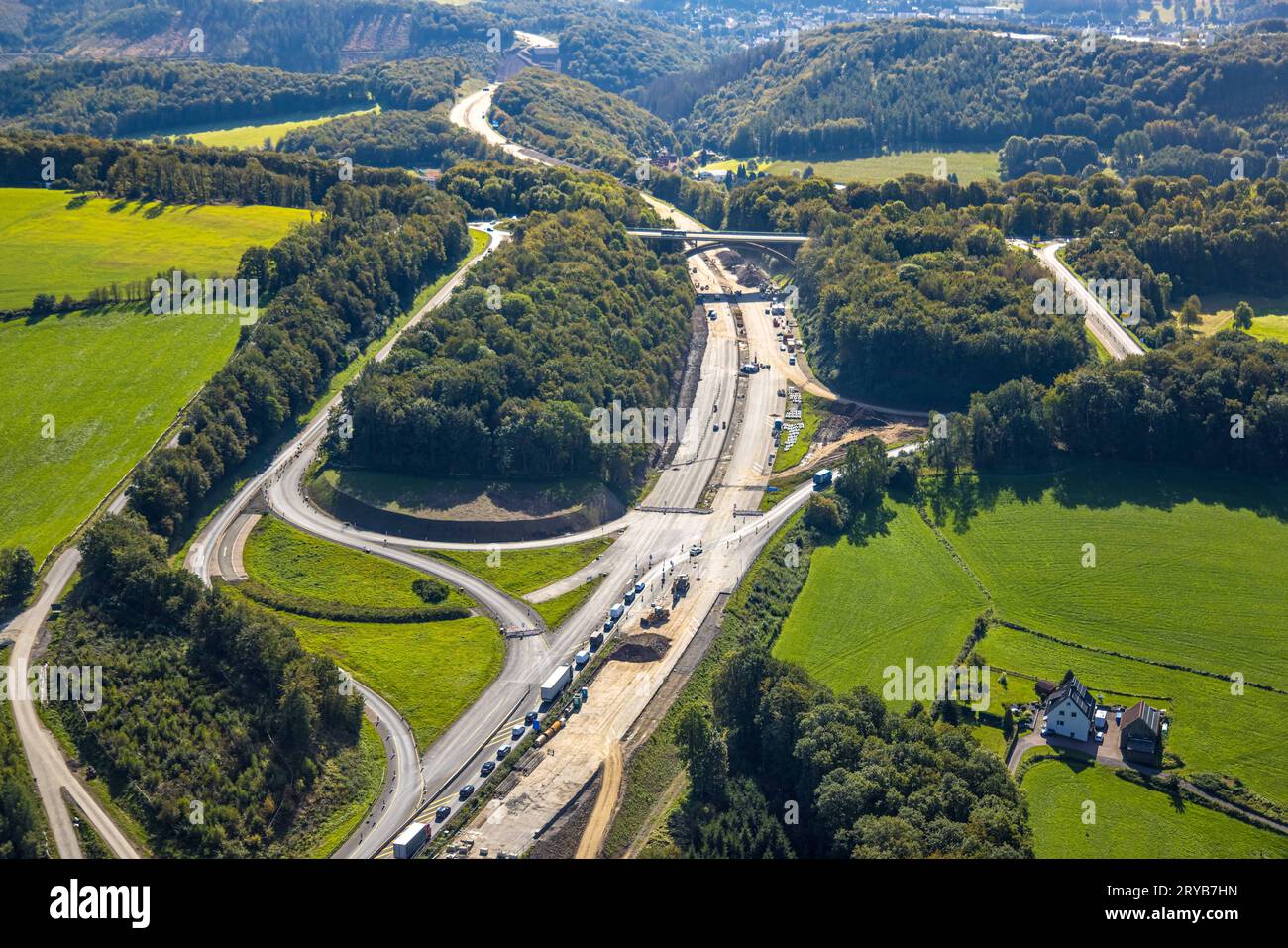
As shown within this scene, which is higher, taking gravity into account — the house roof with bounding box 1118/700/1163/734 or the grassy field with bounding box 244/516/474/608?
the house roof with bounding box 1118/700/1163/734

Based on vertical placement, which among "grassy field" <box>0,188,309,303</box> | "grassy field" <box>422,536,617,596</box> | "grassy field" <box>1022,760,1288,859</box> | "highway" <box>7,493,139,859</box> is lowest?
"grassy field" <box>422,536,617,596</box>

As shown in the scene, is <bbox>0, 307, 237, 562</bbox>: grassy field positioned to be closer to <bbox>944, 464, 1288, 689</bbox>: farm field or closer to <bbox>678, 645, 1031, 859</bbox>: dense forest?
<bbox>678, 645, 1031, 859</bbox>: dense forest

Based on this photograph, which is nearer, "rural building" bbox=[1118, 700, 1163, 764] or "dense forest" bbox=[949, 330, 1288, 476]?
"rural building" bbox=[1118, 700, 1163, 764]

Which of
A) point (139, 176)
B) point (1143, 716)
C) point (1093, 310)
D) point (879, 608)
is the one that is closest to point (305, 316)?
point (139, 176)

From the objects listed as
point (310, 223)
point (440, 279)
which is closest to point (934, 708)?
point (440, 279)

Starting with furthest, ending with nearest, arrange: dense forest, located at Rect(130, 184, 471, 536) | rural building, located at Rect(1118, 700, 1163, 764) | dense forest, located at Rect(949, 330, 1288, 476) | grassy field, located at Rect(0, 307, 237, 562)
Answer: dense forest, located at Rect(949, 330, 1288, 476) → dense forest, located at Rect(130, 184, 471, 536) → grassy field, located at Rect(0, 307, 237, 562) → rural building, located at Rect(1118, 700, 1163, 764)

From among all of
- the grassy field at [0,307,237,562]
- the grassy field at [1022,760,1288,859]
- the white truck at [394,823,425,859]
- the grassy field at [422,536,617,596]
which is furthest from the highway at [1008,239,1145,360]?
the grassy field at [0,307,237,562]

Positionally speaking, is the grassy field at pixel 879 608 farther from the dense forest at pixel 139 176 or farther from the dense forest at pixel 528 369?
the dense forest at pixel 139 176

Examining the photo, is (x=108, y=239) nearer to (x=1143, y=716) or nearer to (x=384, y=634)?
(x=384, y=634)
